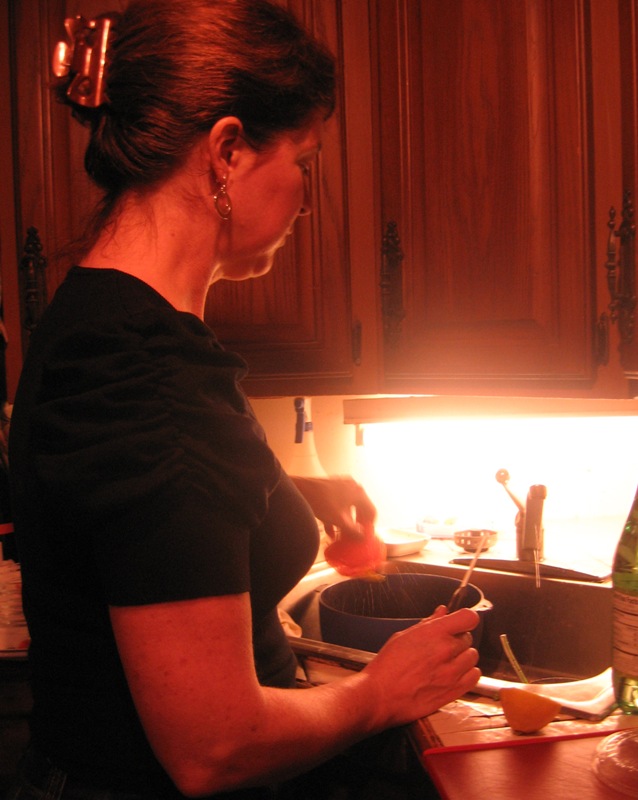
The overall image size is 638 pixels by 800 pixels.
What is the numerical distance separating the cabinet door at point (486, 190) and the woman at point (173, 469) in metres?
0.44

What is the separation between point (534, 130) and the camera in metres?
1.13

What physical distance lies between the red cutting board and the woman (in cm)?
7

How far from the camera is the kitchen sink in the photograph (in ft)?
4.15

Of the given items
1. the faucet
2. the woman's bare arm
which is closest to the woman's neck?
the woman's bare arm

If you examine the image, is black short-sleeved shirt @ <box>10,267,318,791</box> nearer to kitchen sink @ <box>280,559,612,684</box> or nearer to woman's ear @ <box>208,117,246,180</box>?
woman's ear @ <box>208,117,246,180</box>

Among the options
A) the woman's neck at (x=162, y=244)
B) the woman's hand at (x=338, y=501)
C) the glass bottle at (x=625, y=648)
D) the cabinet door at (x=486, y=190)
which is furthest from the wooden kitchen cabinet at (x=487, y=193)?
the woman's neck at (x=162, y=244)

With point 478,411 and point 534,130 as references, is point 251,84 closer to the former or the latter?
point 534,130

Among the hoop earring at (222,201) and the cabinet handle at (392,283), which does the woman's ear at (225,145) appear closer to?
the hoop earring at (222,201)

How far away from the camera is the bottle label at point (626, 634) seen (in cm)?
86

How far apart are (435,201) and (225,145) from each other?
629 mm

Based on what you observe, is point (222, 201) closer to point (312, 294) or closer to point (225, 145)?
point (225, 145)

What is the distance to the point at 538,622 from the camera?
1340 millimetres

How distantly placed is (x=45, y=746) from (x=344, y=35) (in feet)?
3.97

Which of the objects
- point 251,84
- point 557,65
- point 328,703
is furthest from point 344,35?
point 328,703
